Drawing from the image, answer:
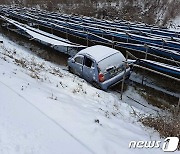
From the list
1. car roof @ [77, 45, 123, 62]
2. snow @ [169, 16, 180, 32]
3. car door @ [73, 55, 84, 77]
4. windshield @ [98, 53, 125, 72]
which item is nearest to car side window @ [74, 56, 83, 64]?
car door @ [73, 55, 84, 77]

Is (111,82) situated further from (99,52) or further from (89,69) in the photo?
(99,52)

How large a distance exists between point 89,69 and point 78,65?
0.87 meters

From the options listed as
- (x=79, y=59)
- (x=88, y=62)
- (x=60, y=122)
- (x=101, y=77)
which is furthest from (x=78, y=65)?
(x=60, y=122)

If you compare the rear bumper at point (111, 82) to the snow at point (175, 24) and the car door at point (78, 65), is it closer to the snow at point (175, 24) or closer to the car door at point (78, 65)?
the car door at point (78, 65)

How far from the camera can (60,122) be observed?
212 inches

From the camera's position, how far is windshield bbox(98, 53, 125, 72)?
9281 mm

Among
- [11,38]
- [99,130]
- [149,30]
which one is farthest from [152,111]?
[11,38]

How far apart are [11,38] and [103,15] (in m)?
14.0

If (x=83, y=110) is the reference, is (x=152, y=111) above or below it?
below

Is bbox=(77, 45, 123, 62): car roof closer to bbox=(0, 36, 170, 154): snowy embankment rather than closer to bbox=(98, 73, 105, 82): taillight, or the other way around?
bbox=(98, 73, 105, 82): taillight

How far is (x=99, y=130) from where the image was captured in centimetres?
527

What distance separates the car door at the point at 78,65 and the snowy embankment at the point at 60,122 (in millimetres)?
2474

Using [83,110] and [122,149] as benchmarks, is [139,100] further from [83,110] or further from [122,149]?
[122,149]

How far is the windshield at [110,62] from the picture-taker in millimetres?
9281
